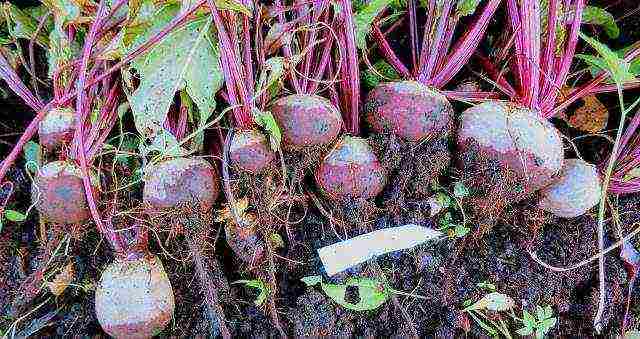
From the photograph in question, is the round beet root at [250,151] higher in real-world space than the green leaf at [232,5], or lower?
lower

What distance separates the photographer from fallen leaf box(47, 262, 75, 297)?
1.91m

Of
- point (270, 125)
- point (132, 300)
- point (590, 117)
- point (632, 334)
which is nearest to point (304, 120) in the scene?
point (270, 125)

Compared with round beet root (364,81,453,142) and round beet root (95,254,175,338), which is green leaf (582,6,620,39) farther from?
round beet root (95,254,175,338)

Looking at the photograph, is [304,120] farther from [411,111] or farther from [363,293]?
[363,293]

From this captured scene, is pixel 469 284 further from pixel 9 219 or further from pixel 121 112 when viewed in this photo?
pixel 9 219

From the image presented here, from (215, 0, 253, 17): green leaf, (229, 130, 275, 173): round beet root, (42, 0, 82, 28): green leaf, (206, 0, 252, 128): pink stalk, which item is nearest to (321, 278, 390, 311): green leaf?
(229, 130, 275, 173): round beet root

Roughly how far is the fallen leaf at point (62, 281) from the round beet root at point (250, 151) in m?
0.69

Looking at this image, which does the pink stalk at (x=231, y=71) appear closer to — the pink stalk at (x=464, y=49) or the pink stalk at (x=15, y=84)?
the pink stalk at (x=464, y=49)

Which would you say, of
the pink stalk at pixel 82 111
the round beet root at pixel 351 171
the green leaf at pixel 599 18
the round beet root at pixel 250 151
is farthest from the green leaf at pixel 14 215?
the green leaf at pixel 599 18

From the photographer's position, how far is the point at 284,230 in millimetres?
1949

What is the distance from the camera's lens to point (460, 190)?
1860mm

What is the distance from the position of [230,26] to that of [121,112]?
0.45 meters

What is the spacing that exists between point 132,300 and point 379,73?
107 centimetres

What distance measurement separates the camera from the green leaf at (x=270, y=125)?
1656 mm
